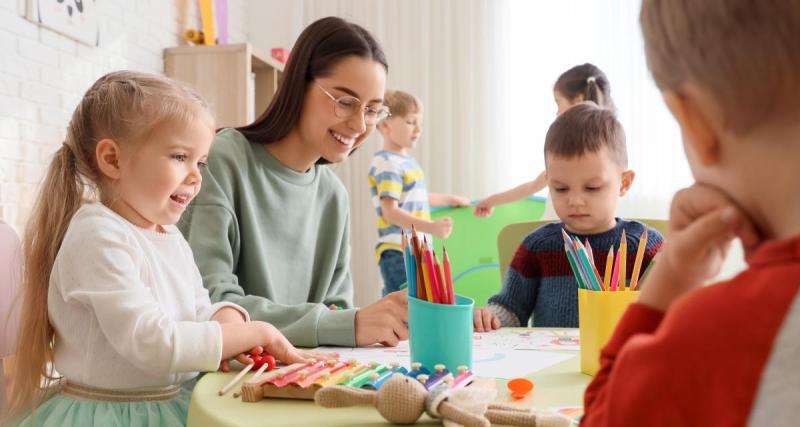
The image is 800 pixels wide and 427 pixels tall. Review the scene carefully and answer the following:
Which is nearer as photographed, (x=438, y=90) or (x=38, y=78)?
(x=38, y=78)

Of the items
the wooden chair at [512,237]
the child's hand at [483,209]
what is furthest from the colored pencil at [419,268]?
the child's hand at [483,209]

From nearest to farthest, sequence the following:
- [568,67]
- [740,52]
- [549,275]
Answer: [740,52], [549,275], [568,67]

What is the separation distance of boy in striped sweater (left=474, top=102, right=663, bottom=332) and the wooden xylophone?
676 millimetres

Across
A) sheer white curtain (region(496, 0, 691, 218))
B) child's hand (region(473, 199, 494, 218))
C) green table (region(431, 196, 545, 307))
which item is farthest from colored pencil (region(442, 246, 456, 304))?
sheer white curtain (region(496, 0, 691, 218))

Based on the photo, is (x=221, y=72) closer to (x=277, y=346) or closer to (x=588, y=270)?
(x=277, y=346)

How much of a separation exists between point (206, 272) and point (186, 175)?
0.74 ft

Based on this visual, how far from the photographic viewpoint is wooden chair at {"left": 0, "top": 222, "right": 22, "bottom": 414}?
46.8 inches

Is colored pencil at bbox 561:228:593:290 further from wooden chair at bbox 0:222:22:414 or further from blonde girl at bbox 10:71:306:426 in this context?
wooden chair at bbox 0:222:22:414

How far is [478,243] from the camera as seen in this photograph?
10.1ft

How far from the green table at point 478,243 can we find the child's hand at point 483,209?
0.07 feet

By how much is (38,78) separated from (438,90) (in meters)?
2.47

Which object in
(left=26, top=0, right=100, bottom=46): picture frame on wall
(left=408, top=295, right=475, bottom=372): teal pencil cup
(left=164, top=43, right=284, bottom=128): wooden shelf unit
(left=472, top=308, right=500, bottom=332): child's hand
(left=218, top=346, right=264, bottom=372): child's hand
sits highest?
(left=26, top=0, right=100, bottom=46): picture frame on wall

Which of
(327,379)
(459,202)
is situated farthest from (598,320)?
(459,202)

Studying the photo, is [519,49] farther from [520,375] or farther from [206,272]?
[520,375]
